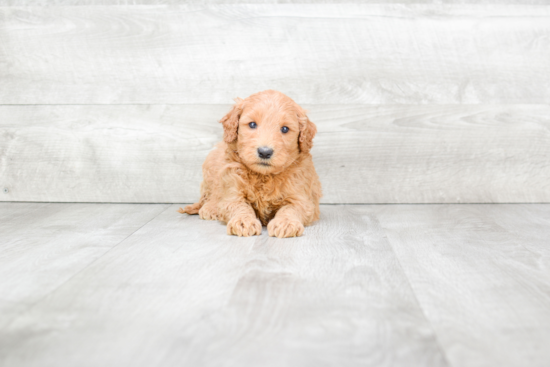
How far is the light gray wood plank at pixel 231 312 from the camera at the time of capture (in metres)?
0.93

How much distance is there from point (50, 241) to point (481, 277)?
147 centimetres

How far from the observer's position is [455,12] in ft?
8.29

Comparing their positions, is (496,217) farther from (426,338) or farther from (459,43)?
(426,338)

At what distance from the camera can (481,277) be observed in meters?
1.36

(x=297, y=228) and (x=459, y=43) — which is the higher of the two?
(x=459, y=43)

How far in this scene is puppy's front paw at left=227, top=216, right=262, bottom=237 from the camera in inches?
71.0

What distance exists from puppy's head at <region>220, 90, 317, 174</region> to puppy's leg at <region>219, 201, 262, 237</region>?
177 millimetres

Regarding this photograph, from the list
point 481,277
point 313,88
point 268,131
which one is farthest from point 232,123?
point 481,277

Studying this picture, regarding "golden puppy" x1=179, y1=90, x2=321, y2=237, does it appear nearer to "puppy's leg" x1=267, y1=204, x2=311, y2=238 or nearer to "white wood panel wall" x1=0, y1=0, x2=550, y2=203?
"puppy's leg" x1=267, y1=204, x2=311, y2=238

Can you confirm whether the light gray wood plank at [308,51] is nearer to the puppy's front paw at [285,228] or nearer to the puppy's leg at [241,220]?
the puppy's leg at [241,220]

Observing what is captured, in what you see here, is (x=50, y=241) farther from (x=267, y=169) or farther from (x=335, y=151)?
(x=335, y=151)

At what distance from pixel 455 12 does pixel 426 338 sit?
2070 mm

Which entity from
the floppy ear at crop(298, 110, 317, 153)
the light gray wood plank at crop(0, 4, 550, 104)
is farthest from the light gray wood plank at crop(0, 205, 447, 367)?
the light gray wood plank at crop(0, 4, 550, 104)

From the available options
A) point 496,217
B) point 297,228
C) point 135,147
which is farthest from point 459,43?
point 135,147
